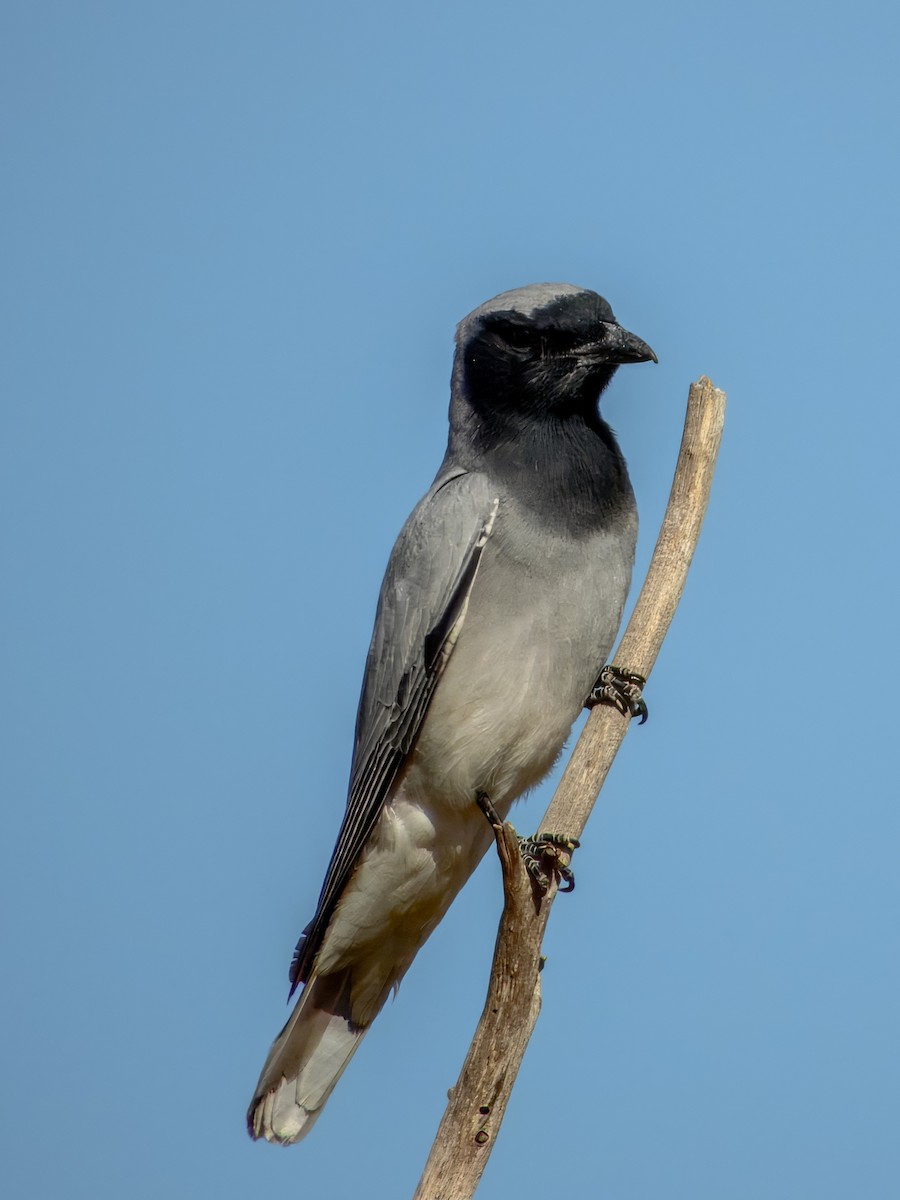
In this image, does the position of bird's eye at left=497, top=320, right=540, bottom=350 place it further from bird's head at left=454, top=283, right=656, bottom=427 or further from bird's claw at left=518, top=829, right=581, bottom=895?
bird's claw at left=518, top=829, right=581, bottom=895

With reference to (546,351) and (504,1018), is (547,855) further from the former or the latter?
(546,351)

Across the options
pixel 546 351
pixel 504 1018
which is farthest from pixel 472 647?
pixel 504 1018

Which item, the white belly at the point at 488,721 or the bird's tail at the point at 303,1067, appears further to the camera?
the bird's tail at the point at 303,1067

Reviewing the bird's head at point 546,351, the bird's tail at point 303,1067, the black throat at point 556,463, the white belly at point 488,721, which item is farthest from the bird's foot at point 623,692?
the bird's tail at point 303,1067

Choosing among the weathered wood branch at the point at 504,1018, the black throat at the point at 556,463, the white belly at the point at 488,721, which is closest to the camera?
the weathered wood branch at the point at 504,1018

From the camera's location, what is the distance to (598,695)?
588cm

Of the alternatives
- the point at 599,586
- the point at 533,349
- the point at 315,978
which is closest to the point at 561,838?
the point at 599,586

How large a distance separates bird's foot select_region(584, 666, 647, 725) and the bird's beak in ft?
4.19

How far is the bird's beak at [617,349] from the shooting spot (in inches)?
227

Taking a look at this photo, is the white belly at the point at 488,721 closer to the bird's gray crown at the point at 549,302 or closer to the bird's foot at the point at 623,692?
the bird's foot at the point at 623,692

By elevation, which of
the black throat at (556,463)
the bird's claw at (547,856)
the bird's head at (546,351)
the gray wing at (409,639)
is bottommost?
the bird's claw at (547,856)

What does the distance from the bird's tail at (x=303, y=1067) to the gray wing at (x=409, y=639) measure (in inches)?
8.0

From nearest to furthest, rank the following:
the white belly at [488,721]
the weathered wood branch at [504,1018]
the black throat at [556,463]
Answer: the weathered wood branch at [504,1018]
the white belly at [488,721]
the black throat at [556,463]

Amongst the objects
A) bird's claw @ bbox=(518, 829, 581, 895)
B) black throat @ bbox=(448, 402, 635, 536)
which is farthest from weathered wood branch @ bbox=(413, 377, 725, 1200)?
black throat @ bbox=(448, 402, 635, 536)
